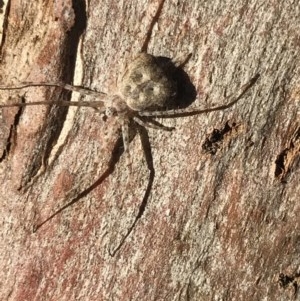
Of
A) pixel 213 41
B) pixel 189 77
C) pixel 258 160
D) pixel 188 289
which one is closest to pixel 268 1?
pixel 213 41

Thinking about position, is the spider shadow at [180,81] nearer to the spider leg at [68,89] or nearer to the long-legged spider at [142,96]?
the long-legged spider at [142,96]

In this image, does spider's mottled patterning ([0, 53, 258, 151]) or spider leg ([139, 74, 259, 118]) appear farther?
spider's mottled patterning ([0, 53, 258, 151])

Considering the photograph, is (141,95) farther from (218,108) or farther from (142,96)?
(218,108)

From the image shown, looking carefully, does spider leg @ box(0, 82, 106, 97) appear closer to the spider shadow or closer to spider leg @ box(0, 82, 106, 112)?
spider leg @ box(0, 82, 106, 112)

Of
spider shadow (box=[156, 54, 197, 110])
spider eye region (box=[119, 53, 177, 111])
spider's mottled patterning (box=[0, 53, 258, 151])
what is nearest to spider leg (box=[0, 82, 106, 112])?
spider's mottled patterning (box=[0, 53, 258, 151])

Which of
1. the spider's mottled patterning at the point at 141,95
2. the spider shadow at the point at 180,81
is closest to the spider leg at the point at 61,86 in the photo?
the spider's mottled patterning at the point at 141,95

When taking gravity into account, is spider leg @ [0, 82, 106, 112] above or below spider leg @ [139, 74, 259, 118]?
below

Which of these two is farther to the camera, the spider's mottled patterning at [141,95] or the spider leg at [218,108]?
the spider's mottled patterning at [141,95]
